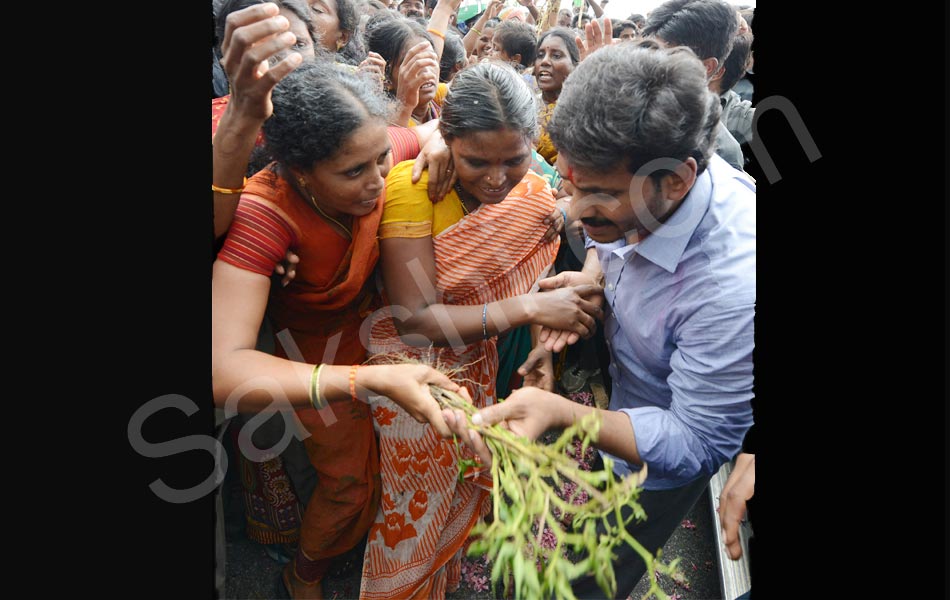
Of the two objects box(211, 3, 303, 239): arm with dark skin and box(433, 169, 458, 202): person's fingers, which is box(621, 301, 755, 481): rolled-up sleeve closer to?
box(433, 169, 458, 202): person's fingers

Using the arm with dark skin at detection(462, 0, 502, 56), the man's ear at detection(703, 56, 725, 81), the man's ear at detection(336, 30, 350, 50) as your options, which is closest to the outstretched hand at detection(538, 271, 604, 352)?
the man's ear at detection(703, 56, 725, 81)

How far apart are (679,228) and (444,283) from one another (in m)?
0.82

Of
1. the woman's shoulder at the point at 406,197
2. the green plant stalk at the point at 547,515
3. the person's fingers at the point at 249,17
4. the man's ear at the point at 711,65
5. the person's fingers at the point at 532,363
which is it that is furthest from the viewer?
the man's ear at the point at 711,65

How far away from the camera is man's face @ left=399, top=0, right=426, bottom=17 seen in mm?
5453

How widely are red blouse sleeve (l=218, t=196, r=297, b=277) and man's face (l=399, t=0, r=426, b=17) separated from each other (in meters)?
4.54

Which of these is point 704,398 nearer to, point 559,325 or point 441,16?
point 559,325

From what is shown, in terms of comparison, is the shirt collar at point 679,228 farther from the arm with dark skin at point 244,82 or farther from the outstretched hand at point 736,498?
the arm with dark skin at point 244,82

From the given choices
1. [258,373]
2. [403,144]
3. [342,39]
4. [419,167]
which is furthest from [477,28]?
[258,373]

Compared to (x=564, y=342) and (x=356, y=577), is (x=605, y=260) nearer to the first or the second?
(x=564, y=342)

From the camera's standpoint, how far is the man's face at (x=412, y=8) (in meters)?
5.45

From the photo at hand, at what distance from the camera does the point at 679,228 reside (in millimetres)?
1622

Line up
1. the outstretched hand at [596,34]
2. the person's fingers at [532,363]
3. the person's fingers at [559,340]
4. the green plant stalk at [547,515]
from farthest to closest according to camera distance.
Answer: the outstretched hand at [596,34] < the person's fingers at [532,363] < the person's fingers at [559,340] < the green plant stalk at [547,515]

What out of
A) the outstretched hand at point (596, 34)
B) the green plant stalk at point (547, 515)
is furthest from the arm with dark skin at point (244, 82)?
the outstretched hand at point (596, 34)

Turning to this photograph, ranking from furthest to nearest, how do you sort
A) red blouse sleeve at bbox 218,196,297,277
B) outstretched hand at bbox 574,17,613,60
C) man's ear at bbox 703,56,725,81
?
1. outstretched hand at bbox 574,17,613,60
2. man's ear at bbox 703,56,725,81
3. red blouse sleeve at bbox 218,196,297,277
